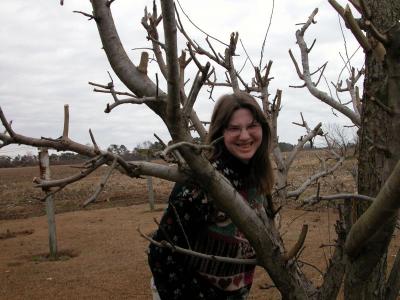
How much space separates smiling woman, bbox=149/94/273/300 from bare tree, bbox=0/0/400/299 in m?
0.33

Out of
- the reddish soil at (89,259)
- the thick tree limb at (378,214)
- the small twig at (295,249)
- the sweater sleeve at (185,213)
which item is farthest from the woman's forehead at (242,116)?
the reddish soil at (89,259)

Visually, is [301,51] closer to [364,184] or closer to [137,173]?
[364,184]

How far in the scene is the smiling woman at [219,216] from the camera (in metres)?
1.80

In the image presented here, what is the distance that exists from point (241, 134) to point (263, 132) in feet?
0.80

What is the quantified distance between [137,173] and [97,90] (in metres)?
0.25

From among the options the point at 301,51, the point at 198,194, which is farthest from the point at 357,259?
the point at 301,51

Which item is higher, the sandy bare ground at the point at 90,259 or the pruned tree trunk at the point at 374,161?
the pruned tree trunk at the point at 374,161

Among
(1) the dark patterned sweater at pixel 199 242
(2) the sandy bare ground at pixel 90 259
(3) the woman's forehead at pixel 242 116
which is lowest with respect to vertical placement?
(2) the sandy bare ground at pixel 90 259

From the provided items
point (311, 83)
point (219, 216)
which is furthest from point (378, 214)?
point (311, 83)

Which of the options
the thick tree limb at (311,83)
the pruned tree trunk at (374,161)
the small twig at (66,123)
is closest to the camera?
the small twig at (66,123)

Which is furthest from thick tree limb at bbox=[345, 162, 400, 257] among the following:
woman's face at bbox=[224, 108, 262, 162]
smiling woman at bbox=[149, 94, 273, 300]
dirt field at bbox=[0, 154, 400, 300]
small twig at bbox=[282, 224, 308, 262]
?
dirt field at bbox=[0, 154, 400, 300]

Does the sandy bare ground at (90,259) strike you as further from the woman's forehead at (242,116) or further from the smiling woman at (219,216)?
the woman's forehead at (242,116)

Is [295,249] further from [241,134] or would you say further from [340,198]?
[241,134]

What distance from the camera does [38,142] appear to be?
100 centimetres
